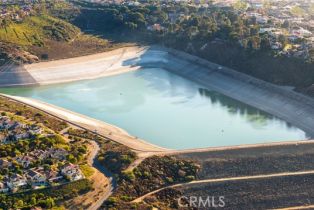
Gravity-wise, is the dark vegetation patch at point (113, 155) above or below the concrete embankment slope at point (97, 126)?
above

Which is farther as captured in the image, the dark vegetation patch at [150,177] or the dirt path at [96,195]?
the dark vegetation patch at [150,177]

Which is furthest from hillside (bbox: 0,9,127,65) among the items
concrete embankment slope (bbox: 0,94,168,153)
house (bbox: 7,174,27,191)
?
house (bbox: 7,174,27,191)

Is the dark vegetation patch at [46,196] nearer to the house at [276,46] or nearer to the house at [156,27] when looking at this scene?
the house at [276,46]

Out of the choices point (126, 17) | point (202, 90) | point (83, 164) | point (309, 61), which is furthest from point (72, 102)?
point (126, 17)

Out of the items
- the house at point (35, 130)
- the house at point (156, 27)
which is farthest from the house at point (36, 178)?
the house at point (156, 27)

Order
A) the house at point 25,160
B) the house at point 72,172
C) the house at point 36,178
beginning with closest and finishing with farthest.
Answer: the house at point 36,178 < the house at point 72,172 < the house at point 25,160

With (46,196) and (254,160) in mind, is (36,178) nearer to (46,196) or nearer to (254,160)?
(46,196)
